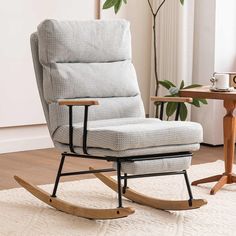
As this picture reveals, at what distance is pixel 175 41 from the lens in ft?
17.9

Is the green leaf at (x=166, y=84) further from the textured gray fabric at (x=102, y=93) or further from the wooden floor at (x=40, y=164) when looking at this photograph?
the textured gray fabric at (x=102, y=93)

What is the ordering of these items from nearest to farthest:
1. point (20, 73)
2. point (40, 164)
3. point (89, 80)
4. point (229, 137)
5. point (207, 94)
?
1. point (89, 80)
2. point (207, 94)
3. point (229, 137)
4. point (40, 164)
5. point (20, 73)

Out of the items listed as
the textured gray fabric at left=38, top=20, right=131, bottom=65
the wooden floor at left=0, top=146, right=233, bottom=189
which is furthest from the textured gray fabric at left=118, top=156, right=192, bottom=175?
the wooden floor at left=0, top=146, right=233, bottom=189

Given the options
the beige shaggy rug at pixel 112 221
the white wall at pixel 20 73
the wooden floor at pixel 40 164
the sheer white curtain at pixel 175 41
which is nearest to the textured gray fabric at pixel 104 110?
the beige shaggy rug at pixel 112 221

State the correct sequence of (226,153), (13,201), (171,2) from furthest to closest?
1. (171,2)
2. (226,153)
3. (13,201)

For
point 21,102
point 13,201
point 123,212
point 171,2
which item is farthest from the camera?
point 171,2

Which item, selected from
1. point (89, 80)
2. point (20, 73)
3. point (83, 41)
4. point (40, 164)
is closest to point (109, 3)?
point (20, 73)

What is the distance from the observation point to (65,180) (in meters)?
3.95

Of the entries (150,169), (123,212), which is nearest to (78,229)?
(123,212)

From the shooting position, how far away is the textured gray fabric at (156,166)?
2945 millimetres

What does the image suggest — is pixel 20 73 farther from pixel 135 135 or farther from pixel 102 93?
pixel 135 135

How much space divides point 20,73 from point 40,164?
83 centimetres

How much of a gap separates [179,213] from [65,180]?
97 cm

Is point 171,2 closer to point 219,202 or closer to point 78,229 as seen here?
point 219,202
